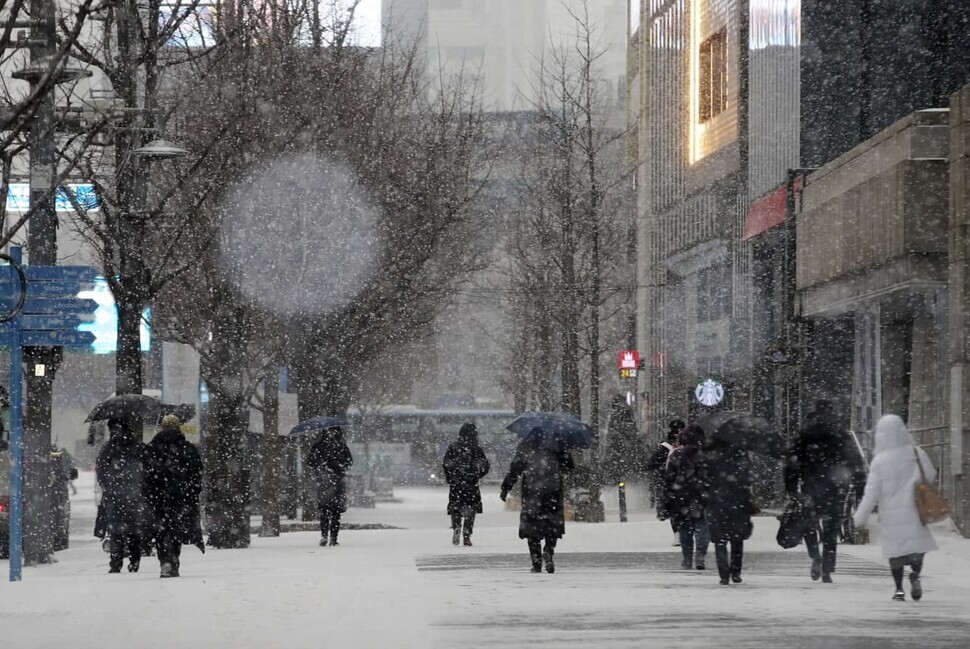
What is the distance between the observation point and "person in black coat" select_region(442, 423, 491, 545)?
2433 centimetres

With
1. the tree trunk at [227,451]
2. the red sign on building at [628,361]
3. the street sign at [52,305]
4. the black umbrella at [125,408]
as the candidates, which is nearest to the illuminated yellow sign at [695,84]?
the red sign on building at [628,361]

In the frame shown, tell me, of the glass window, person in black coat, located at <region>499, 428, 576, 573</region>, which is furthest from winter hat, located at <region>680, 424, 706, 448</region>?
the glass window

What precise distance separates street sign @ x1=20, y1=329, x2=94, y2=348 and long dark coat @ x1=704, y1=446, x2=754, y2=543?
6.91 meters

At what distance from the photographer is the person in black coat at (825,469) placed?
15.9 meters

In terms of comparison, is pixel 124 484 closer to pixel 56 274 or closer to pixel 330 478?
pixel 56 274

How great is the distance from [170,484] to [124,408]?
164 cm

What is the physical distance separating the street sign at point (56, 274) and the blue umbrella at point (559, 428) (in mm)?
4792

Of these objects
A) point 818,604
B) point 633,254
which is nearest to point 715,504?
point 818,604

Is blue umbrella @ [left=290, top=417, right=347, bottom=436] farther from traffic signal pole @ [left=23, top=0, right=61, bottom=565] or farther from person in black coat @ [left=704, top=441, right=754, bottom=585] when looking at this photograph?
person in black coat @ [left=704, top=441, right=754, bottom=585]

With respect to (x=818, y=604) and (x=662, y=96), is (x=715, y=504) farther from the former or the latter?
(x=662, y=96)

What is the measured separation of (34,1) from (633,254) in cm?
5629

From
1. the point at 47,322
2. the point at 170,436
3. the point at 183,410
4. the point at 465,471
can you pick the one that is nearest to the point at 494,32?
the point at 183,410

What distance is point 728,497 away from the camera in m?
15.9

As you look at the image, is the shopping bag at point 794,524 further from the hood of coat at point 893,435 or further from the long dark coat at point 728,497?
the hood of coat at point 893,435
